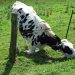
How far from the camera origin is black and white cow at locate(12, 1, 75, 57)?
12336 millimetres

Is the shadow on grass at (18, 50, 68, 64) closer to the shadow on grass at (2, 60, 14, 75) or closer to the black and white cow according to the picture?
the black and white cow

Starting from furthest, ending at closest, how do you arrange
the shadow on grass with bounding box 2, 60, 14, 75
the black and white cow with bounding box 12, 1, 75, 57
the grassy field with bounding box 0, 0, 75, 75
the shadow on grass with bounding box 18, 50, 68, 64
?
the black and white cow with bounding box 12, 1, 75, 57 → the shadow on grass with bounding box 18, 50, 68, 64 → the shadow on grass with bounding box 2, 60, 14, 75 → the grassy field with bounding box 0, 0, 75, 75

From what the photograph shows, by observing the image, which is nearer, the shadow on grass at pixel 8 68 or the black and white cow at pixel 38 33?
the shadow on grass at pixel 8 68

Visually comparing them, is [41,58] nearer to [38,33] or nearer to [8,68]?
[38,33]

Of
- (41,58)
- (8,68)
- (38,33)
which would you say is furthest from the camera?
(38,33)

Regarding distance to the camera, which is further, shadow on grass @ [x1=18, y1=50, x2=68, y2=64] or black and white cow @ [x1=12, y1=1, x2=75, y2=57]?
black and white cow @ [x1=12, y1=1, x2=75, y2=57]

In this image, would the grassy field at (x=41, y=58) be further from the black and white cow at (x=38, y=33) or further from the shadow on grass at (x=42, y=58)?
the black and white cow at (x=38, y=33)

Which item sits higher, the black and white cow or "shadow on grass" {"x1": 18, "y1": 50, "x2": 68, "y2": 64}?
the black and white cow

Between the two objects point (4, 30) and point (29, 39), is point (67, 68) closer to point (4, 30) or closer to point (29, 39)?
point (29, 39)

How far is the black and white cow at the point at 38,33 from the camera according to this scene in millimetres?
12336

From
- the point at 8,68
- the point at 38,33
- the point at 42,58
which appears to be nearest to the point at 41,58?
the point at 42,58

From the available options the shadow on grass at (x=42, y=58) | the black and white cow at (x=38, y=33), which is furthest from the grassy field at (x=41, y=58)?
the black and white cow at (x=38, y=33)

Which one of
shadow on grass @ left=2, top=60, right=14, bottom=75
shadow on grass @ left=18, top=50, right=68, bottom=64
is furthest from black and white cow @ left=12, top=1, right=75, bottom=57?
shadow on grass @ left=2, top=60, right=14, bottom=75

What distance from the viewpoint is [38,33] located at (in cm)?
1262
